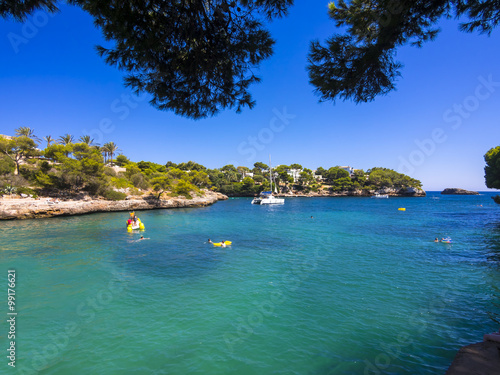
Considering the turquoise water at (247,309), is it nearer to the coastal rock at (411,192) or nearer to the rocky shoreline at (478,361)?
the rocky shoreline at (478,361)

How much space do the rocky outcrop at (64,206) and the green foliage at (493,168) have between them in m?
51.7

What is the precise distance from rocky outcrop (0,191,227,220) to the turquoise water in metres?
18.7

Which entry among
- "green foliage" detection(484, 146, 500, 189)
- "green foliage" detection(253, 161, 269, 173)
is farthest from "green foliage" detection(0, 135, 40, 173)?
"green foliage" detection(253, 161, 269, 173)

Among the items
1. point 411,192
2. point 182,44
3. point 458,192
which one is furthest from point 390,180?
point 182,44

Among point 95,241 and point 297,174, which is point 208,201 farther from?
point 297,174

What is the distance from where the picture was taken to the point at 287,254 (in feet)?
49.4

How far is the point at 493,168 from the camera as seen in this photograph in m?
35.1

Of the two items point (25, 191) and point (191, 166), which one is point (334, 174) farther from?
point (25, 191)

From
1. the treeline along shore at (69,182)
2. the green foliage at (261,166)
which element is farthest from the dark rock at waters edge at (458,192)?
the treeline along shore at (69,182)

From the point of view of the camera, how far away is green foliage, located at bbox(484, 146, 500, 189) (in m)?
32.3

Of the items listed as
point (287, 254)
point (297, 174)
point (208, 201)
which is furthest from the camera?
point (297, 174)

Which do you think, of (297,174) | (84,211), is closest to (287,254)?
(84,211)

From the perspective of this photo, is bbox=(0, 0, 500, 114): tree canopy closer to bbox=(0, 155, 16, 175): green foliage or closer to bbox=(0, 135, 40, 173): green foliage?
bbox=(0, 155, 16, 175): green foliage

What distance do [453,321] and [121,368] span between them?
930 centimetres
